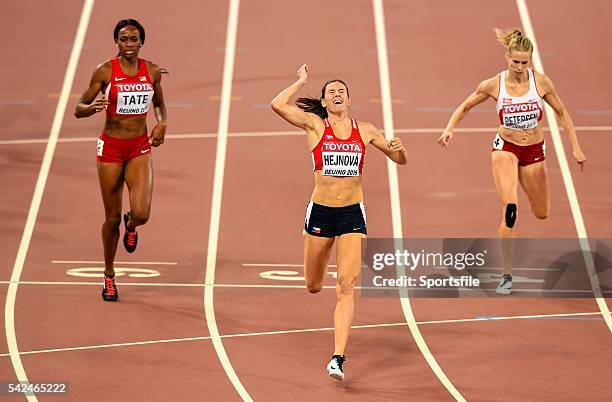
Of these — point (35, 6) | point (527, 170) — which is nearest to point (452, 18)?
point (35, 6)

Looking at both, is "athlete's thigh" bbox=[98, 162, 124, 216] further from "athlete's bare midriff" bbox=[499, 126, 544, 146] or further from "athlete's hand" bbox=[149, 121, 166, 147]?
"athlete's bare midriff" bbox=[499, 126, 544, 146]

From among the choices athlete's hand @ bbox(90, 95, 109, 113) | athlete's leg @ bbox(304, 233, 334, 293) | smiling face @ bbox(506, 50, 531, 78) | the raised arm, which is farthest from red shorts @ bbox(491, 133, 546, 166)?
athlete's hand @ bbox(90, 95, 109, 113)

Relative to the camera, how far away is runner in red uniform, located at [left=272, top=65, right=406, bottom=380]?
11938mm

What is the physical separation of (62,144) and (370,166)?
3.53m

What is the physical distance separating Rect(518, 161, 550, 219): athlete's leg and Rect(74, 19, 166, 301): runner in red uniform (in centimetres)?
327

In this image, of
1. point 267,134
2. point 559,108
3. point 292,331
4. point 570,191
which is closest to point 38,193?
point 267,134

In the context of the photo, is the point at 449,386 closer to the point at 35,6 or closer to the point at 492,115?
the point at 492,115

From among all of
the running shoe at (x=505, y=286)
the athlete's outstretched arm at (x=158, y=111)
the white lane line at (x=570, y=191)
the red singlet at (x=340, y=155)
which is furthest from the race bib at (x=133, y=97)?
the white lane line at (x=570, y=191)

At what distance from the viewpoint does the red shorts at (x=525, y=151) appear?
1406cm

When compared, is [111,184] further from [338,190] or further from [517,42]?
[517,42]

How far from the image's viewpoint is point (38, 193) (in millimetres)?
16594

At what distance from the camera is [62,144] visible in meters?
18.0

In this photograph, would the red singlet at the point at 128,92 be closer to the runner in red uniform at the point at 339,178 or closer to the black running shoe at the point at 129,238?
the black running shoe at the point at 129,238

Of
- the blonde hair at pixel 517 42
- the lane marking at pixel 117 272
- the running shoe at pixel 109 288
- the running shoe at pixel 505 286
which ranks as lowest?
the running shoe at pixel 505 286
